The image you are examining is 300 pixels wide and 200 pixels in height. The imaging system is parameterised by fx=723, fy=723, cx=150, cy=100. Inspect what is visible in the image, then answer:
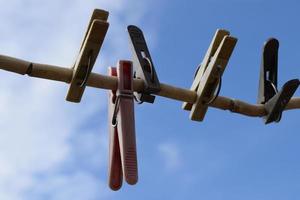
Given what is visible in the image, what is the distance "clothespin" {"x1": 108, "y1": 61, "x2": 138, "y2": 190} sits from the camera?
2475mm

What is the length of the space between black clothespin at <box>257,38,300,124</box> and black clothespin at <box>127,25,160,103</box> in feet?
1.75

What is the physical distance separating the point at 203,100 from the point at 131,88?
0.35m

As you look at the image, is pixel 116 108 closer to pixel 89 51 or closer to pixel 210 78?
pixel 89 51

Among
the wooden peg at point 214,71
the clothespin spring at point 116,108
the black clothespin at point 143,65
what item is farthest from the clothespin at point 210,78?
the clothespin spring at point 116,108

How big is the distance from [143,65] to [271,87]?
2.00ft

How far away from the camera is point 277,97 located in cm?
288

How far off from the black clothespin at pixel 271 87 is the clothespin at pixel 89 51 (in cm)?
79

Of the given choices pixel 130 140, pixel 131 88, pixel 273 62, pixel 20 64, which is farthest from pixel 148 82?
pixel 273 62

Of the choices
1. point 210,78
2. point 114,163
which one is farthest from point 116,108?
point 210,78

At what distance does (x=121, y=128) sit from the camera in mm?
2525

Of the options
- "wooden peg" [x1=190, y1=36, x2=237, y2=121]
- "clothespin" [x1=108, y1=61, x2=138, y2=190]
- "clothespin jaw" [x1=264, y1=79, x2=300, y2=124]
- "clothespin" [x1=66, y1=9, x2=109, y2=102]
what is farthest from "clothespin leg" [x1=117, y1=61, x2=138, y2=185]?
"clothespin jaw" [x1=264, y1=79, x2=300, y2=124]

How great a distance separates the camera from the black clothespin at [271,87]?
290 cm

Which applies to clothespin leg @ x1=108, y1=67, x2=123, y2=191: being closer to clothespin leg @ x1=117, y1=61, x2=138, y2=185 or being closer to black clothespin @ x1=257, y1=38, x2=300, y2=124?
clothespin leg @ x1=117, y1=61, x2=138, y2=185

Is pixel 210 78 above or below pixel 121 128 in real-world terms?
above
